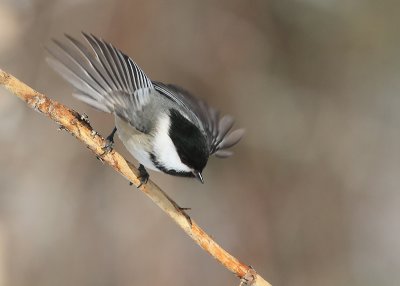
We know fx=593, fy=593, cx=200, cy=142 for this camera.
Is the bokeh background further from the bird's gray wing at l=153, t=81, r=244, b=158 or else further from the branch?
the branch

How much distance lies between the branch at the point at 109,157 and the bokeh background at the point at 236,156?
1.22 meters

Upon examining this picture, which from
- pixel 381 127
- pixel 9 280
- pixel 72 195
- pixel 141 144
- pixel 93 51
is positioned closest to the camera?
pixel 93 51

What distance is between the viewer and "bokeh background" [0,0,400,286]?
226 cm

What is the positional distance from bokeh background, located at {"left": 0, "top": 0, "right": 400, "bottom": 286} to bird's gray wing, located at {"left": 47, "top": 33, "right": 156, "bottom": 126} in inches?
43.6

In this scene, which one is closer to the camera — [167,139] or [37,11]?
[167,139]

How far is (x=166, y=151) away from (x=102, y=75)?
0.65ft

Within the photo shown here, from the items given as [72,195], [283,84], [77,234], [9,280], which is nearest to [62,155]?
[72,195]

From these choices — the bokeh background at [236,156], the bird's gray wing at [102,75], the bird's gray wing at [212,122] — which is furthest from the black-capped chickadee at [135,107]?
the bokeh background at [236,156]

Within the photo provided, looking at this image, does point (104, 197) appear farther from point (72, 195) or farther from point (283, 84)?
point (283, 84)

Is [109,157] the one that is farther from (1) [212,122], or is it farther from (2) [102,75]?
(1) [212,122]

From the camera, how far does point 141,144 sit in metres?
1.24

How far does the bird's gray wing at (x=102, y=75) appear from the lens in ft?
3.57

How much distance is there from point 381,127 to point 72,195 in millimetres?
1347

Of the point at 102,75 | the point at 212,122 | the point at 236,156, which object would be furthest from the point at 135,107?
the point at 236,156
